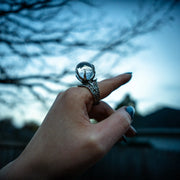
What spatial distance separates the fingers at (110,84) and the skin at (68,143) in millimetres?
204

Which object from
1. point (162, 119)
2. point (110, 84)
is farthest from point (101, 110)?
point (162, 119)

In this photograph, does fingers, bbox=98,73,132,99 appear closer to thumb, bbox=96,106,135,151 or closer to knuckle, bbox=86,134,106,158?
thumb, bbox=96,106,135,151

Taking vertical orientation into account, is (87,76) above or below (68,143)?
above

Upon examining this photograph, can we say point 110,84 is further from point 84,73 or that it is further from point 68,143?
point 68,143

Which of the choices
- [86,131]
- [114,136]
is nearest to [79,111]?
[86,131]

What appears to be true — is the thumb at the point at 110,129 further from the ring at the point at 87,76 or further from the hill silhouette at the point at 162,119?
the hill silhouette at the point at 162,119

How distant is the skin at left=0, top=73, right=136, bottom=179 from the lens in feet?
2.66

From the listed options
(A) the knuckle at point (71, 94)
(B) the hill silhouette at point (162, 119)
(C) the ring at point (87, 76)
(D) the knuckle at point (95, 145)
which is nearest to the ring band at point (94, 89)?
(C) the ring at point (87, 76)

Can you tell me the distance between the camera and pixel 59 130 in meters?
0.90

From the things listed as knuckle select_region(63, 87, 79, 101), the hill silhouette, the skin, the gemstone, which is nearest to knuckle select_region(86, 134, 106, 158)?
the skin

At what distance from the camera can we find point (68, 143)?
0.84 m

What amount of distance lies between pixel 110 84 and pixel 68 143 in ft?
1.82

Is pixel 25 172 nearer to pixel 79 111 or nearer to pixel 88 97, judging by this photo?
pixel 79 111

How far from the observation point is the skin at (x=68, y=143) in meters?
0.81
